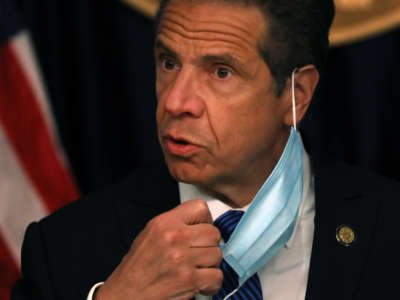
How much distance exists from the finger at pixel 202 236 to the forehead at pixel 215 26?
49 cm

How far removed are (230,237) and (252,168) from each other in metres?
0.26

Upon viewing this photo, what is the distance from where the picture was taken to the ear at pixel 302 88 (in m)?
2.00

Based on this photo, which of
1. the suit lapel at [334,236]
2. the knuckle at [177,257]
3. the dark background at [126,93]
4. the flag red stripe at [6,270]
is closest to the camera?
the knuckle at [177,257]

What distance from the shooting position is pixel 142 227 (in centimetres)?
202

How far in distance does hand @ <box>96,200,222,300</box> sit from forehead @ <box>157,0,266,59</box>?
448 mm

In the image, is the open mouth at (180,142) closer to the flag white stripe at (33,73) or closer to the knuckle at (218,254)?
the knuckle at (218,254)

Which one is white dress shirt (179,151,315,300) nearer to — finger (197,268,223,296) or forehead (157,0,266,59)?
finger (197,268,223,296)

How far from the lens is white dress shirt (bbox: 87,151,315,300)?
6.40 ft

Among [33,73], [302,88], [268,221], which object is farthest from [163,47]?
[33,73]

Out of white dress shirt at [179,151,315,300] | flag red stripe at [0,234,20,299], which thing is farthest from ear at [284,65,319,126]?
flag red stripe at [0,234,20,299]

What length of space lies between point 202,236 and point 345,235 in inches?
21.7

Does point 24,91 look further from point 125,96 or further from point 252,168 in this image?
point 252,168

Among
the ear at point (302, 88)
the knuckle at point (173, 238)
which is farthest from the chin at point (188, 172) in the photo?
the ear at point (302, 88)

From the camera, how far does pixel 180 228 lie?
5.33 ft
